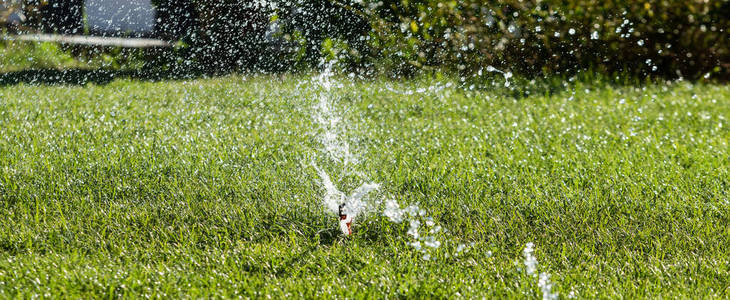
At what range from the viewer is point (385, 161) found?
307cm

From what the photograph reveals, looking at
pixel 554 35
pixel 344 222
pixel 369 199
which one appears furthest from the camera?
pixel 554 35

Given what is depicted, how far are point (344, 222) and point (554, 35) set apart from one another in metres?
3.59

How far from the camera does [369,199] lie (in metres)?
2.58

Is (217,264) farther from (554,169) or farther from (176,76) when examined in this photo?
(176,76)

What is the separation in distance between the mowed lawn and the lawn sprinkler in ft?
0.11

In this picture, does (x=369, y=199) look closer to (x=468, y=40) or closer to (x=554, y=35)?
(x=468, y=40)

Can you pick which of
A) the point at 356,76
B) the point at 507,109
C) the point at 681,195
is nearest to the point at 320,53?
the point at 356,76

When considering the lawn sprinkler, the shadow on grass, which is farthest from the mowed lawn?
the shadow on grass

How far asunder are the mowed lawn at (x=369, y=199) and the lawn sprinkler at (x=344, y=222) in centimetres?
3

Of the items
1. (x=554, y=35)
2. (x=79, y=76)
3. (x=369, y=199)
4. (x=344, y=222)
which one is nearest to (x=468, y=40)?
(x=554, y=35)

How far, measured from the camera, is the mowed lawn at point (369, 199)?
2.00 meters

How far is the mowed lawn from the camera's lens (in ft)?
6.55

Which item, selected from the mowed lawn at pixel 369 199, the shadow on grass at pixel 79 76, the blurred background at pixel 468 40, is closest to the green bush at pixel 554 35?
the blurred background at pixel 468 40

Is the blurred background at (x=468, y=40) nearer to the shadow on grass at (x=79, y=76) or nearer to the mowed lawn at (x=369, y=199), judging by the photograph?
the shadow on grass at (x=79, y=76)
